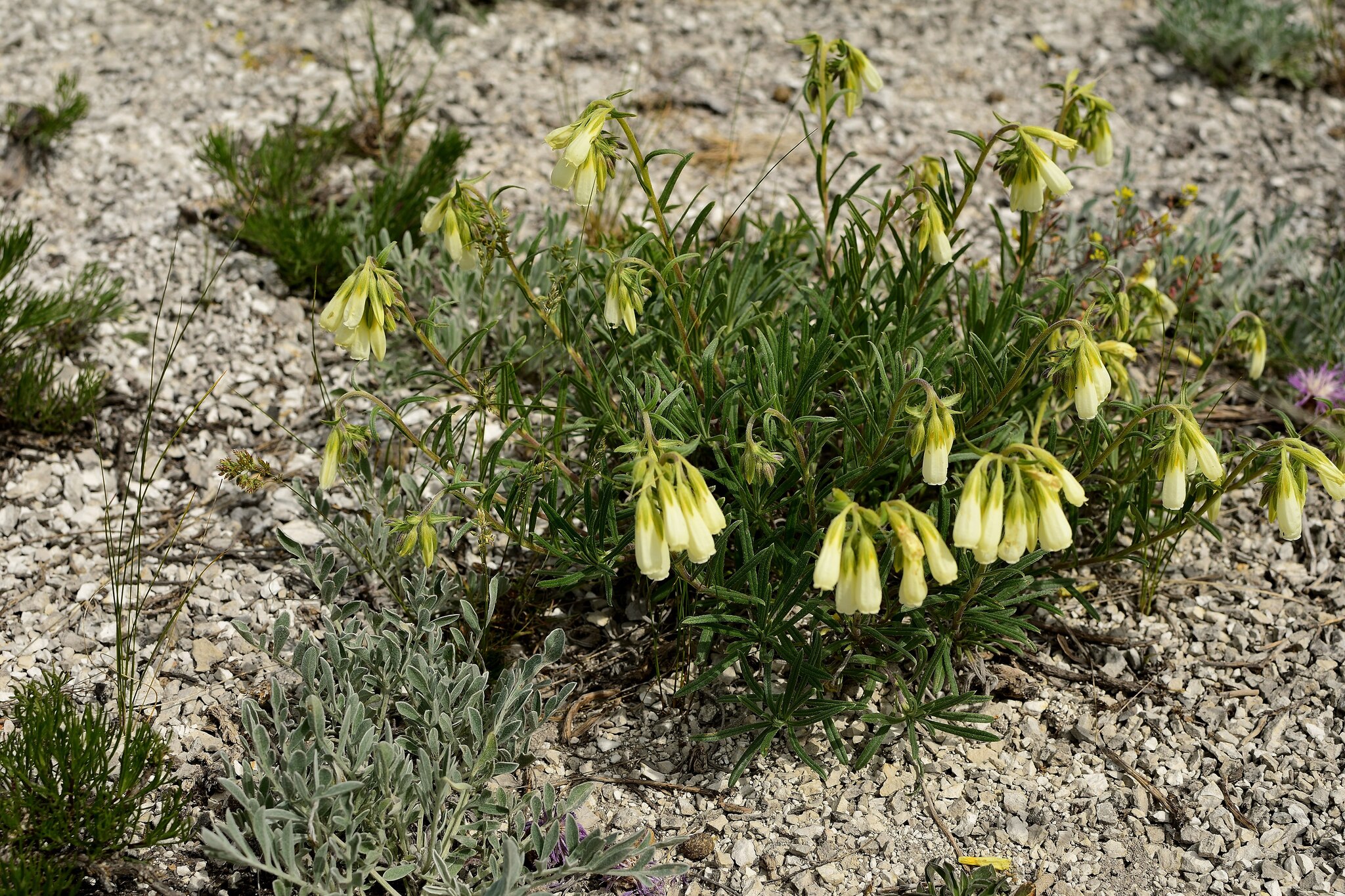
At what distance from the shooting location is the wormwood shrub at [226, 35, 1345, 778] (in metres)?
2.22

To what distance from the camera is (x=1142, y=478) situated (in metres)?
2.88

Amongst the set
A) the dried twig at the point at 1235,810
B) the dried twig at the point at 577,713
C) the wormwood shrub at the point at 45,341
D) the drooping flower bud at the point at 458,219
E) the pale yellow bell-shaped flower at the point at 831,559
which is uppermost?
the drooping flower bud at the point at 458,219

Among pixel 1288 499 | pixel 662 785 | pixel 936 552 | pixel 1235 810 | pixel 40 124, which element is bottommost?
pixel 1235 810

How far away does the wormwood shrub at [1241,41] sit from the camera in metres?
5.06

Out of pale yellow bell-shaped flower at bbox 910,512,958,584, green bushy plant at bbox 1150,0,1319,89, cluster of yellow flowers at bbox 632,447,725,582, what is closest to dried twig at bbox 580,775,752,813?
cluster of yellow flowers at bbox 632,447,725,582

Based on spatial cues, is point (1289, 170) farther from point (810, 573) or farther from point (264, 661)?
Result: point (264, 661)

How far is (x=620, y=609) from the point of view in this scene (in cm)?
310

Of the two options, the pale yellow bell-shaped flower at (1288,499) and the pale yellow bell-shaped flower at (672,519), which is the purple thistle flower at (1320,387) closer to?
the pale yellow bell-shaped flower at (1288,499)

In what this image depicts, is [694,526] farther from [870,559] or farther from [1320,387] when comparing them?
[1320,387]

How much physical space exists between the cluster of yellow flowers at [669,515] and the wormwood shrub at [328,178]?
1.91 meters

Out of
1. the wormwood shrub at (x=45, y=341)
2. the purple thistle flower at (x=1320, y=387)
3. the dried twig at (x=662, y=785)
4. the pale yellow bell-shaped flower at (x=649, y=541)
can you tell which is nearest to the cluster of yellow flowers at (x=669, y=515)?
the pale yellow bell-shaped flower at (x=649, y=541)

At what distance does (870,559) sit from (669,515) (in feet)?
1.16

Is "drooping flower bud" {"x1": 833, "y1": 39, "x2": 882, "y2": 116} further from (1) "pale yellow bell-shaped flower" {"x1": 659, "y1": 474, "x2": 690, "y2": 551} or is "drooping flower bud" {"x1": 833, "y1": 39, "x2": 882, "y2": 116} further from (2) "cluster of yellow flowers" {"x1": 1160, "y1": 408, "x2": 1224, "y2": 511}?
(1) "pale yellow bell-shaped flower" {"x1": 659, "y1": 474, "x2": 690, "y2": 551}

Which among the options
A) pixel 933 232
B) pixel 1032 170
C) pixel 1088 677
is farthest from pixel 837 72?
pixel 1088 677
